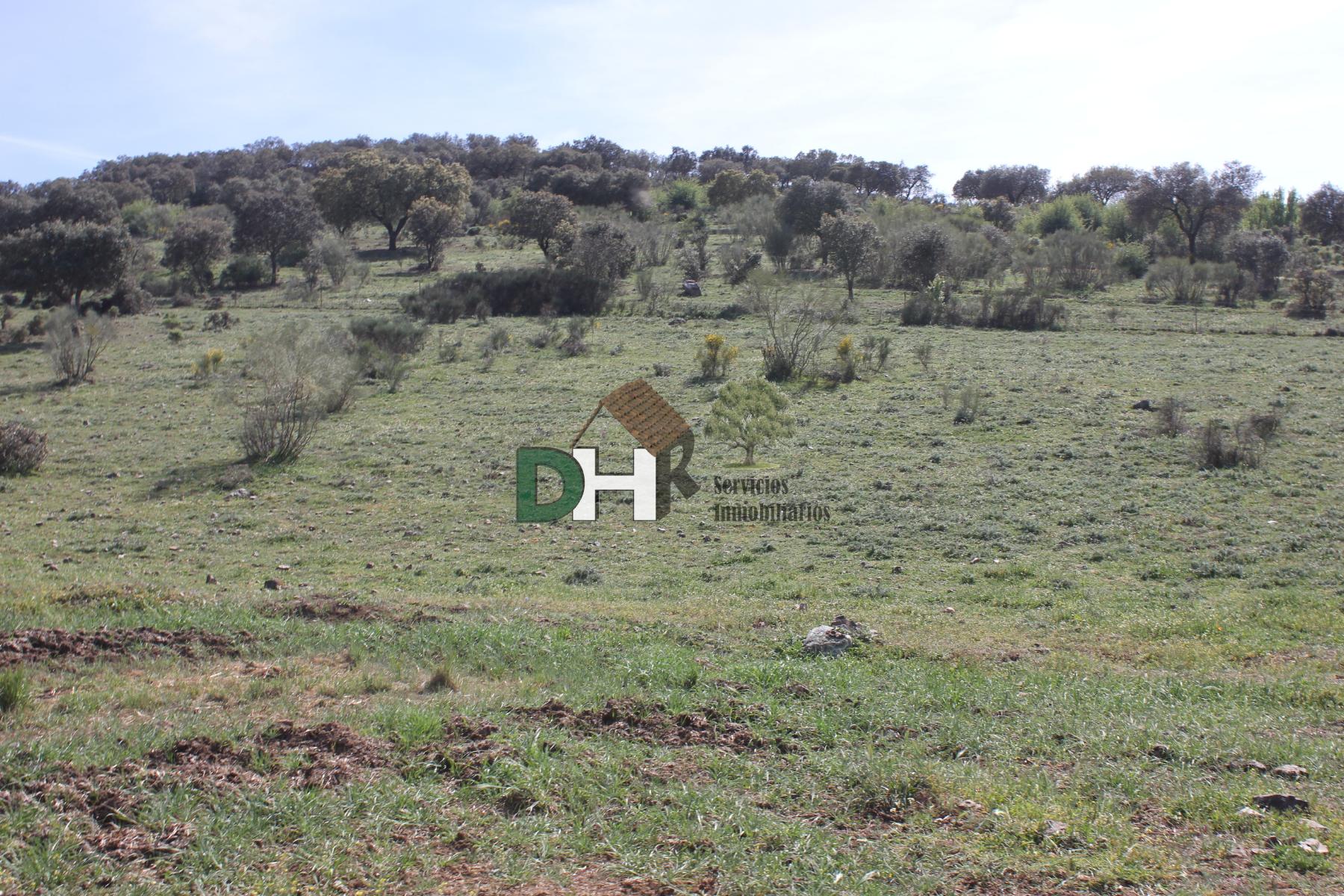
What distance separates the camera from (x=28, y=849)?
3.91m

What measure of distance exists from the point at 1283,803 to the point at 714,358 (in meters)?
23.0

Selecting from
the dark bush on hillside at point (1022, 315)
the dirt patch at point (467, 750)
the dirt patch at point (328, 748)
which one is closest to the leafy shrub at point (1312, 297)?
the dark bush on hillside at point (1022, 315)

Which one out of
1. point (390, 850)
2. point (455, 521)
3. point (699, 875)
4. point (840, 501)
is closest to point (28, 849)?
point (390, 850)

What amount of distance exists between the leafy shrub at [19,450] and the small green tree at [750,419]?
12.9 metres

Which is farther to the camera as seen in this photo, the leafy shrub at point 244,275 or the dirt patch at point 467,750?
the leafy shrub at point 244,275

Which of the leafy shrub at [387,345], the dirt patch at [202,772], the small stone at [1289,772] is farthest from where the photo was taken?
the leafy shrub at [387,345]

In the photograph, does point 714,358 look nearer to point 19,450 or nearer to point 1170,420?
point 1170,420

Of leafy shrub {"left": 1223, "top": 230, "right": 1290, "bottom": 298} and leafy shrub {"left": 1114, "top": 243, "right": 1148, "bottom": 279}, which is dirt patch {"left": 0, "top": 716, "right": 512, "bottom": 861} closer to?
leafy shrub {"left": 1223, "top": 230, "right": 1290, "bottom": 298}

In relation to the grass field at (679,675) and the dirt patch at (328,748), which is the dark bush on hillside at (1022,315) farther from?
the dirt patch at (328,748)

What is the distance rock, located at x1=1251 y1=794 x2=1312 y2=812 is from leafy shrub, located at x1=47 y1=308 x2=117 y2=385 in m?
29.5

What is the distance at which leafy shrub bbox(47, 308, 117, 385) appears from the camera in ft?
86.2

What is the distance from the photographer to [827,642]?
826cm

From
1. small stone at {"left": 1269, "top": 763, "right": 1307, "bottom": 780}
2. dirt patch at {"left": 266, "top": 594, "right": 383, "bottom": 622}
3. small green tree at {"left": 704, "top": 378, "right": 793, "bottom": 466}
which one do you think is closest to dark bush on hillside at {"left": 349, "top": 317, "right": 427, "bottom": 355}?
small green tree at {"left": 704, "top": 378, "right": 793, "bottom": 466}

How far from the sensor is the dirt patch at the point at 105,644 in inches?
259
